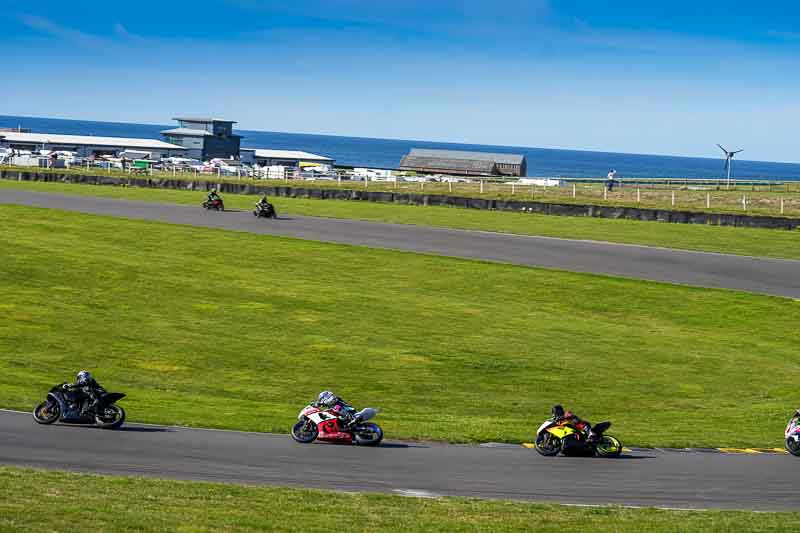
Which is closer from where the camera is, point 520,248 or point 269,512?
point 269,512

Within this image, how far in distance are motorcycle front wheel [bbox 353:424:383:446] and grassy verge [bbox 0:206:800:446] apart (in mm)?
1286

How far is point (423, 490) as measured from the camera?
17.2m

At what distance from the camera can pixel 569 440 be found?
67.0 feet

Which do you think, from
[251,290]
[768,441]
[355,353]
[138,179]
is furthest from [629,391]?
[138,179]

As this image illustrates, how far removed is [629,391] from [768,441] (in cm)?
552

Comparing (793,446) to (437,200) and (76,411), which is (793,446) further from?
(437,200)

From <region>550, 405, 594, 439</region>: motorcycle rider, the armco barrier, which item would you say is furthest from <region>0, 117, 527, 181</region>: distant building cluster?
<region>550, 405, 594, 439</region>: motorcycle rider

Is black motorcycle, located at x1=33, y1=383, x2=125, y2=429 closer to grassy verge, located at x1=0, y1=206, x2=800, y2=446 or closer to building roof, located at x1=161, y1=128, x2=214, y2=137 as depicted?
grassy verge, located at x1=0, y1=206, x2=800, y2=446

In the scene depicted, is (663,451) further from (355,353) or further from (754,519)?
(355,353)

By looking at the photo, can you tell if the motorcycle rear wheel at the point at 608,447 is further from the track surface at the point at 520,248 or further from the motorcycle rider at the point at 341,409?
the track surface at the point at 520,248

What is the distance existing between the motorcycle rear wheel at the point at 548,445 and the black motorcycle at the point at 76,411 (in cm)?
782

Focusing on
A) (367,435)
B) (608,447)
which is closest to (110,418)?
(367,435)

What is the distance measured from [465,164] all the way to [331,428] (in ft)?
450

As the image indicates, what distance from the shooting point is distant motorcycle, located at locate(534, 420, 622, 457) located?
20.4 m
